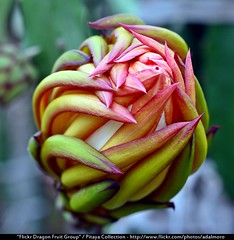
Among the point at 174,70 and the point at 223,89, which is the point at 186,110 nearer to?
the point at 174,70

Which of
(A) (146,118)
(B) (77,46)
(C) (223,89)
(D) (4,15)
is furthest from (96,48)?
(C) (223,89)

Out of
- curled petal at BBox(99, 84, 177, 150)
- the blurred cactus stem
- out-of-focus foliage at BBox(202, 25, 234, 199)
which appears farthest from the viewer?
out-of-focus foliage at BBox(202, 25, 234, 199)

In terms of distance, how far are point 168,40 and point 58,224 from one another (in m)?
1.51

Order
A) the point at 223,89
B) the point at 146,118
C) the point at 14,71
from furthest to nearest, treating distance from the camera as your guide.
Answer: the point at 223,89
the point at 14,71
the point at 146,118

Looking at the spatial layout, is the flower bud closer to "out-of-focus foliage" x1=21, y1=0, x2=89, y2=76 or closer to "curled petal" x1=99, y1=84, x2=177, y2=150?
"curled petal" x1=99, y1=84, x2=177, y2=150

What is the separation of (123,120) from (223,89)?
0.94 meters

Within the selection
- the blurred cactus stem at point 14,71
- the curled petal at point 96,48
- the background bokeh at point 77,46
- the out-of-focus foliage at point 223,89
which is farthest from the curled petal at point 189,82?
the out-of-focus foliage at point 223,89

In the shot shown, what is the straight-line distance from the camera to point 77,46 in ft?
3.81

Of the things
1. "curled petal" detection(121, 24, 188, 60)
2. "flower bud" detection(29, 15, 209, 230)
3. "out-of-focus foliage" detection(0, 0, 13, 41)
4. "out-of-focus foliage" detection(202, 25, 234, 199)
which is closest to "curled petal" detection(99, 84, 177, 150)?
"flower bud" detection(29, 15, 209, 230)

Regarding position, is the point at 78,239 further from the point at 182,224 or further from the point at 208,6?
the point at 208,6

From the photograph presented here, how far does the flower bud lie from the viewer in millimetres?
741

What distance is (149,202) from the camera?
0.87 metres

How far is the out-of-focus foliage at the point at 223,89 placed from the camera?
1621mm

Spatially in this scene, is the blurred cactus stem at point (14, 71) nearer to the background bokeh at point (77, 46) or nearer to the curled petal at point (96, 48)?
the background bokeh at point (77, 46)
